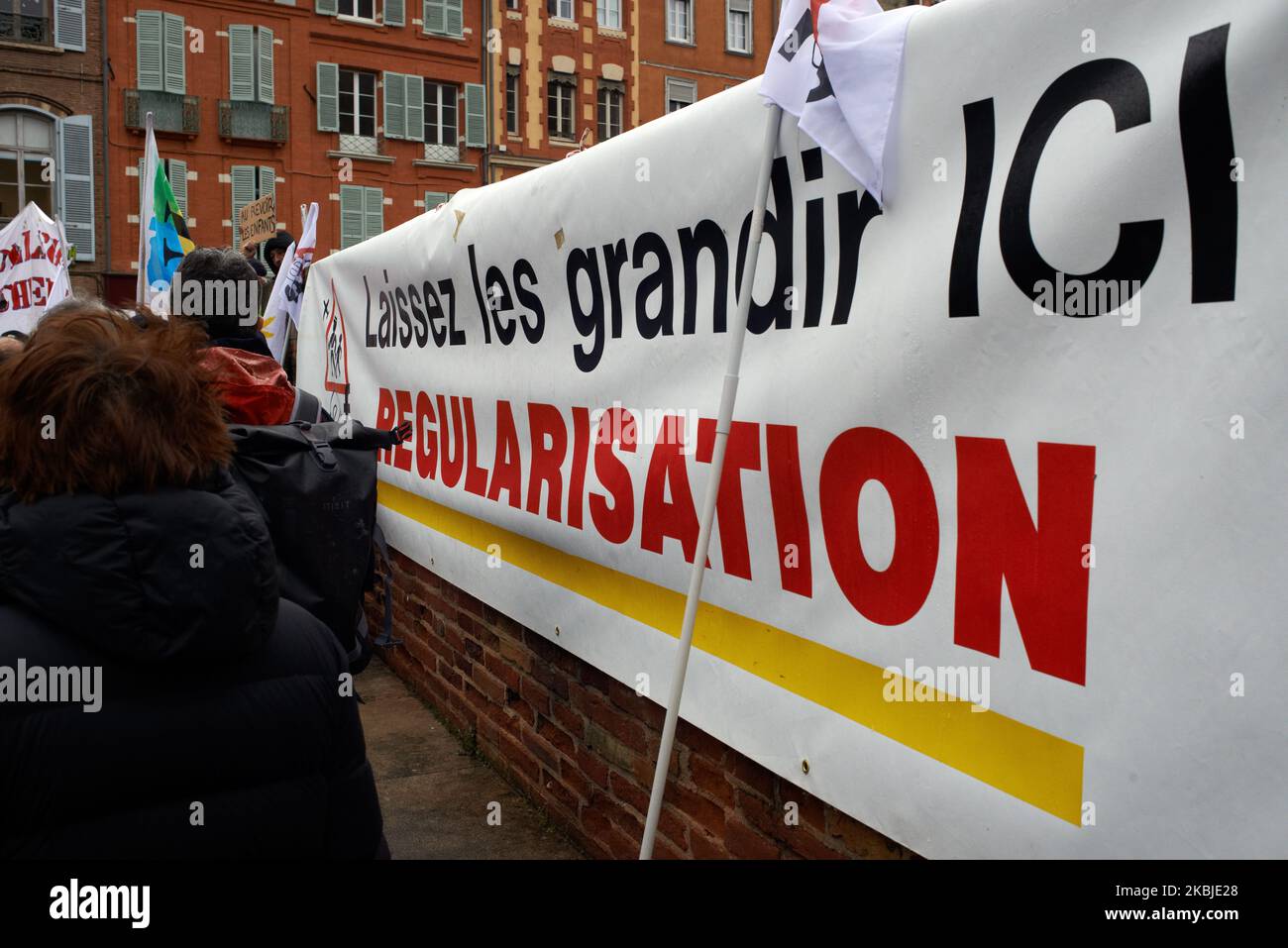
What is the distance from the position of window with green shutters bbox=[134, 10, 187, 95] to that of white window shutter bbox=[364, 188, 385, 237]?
Answer: 558cm

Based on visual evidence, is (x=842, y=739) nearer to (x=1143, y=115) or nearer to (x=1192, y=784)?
(x=1192, y=784)

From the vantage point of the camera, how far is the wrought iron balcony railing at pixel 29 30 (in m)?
27.4

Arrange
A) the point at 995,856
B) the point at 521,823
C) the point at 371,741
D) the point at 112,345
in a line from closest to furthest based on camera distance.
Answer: the point at 112,345 → the point at 995,856 → the point at 521,823 → the point at 371,741

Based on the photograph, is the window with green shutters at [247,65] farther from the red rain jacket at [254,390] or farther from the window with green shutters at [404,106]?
the red rain jacket at [254,390]

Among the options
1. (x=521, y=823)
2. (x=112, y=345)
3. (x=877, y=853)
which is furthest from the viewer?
(x=521, y=823)

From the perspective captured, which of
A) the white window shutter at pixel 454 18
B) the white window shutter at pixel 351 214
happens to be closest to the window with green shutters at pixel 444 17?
the white window shutter at pixel 454 18

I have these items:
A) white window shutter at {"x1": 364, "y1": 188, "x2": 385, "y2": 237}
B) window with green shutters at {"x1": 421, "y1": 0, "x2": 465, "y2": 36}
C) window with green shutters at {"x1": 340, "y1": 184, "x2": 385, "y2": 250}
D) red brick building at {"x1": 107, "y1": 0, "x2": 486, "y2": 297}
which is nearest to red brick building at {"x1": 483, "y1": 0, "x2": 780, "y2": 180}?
window with green shutters at {"x1": 421, "y1": 0, "x2": 465, "y2": 36}

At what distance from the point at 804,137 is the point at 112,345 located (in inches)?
56.4

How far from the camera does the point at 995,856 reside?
1.85m

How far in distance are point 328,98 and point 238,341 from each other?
3051cm

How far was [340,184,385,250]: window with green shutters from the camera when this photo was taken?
31456 millimetres

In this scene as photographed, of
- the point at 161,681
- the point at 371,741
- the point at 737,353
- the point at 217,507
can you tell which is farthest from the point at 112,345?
the point at 371,741

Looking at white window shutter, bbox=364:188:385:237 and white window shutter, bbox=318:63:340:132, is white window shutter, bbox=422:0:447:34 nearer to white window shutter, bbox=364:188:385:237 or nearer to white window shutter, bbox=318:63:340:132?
white window shutter, bbox=318:63:340:132
